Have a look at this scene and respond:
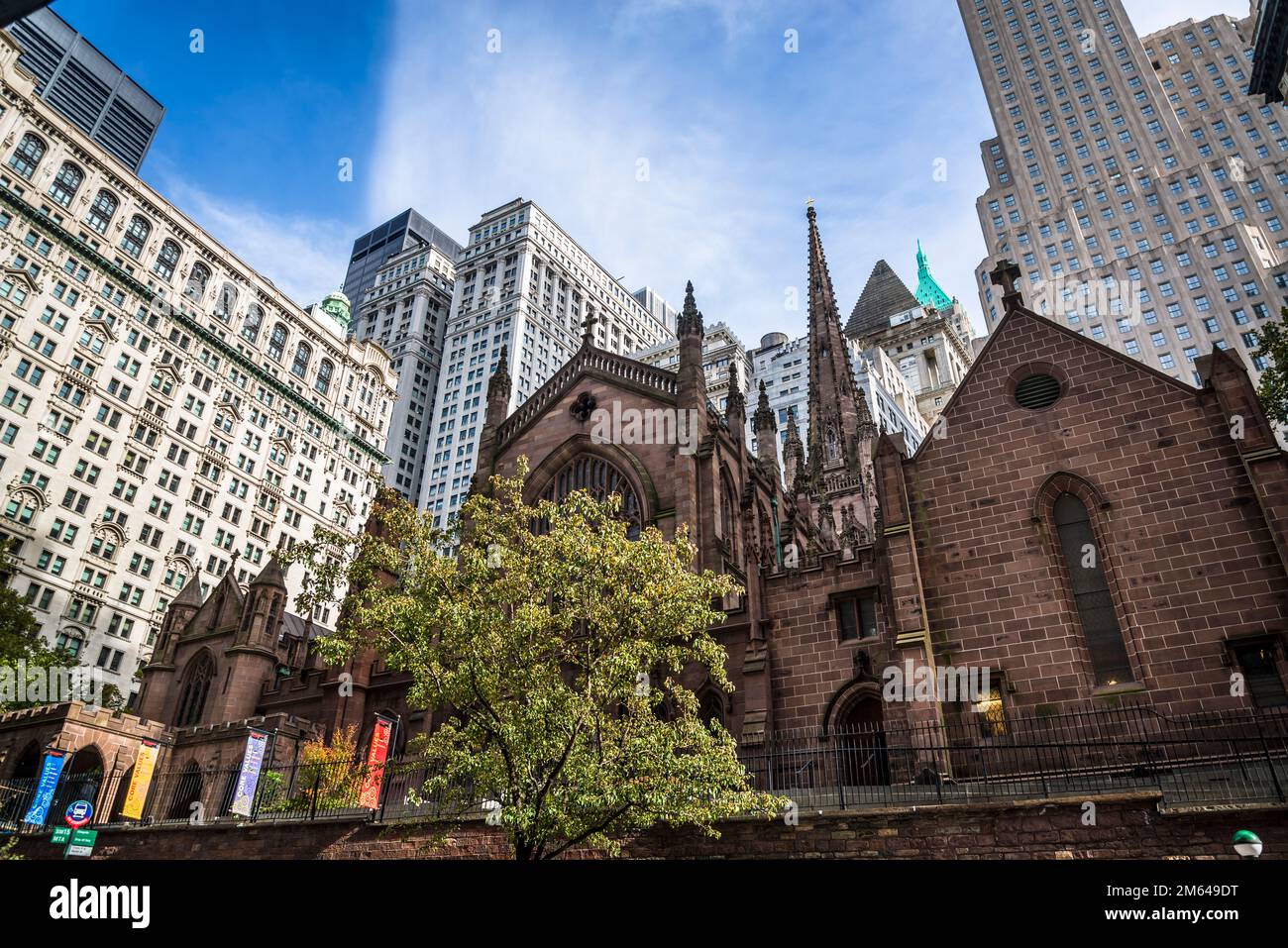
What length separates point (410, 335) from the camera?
13025cm

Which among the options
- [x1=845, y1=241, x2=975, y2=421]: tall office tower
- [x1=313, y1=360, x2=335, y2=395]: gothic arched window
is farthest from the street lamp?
[x1=845, y1=241, x2=975, y2=421]: tall office tower

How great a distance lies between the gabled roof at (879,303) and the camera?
15625 centimetres

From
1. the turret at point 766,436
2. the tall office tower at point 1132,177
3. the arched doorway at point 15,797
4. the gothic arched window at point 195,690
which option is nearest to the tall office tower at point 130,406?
the gothic arched window at point 195,690

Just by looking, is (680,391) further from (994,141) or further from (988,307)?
(994,141)

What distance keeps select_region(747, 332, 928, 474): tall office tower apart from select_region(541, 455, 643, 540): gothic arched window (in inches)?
2963

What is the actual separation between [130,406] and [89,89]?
427ft

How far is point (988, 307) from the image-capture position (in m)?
95.6

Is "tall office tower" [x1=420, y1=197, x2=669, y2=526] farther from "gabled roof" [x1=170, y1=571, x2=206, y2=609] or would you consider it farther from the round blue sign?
the round blue sign

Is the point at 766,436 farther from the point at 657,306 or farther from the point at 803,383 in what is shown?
the point at 657,306

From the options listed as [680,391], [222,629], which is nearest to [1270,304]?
[680,391]

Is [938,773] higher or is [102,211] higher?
[102,211]

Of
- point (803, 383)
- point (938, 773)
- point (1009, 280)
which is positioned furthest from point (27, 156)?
point (803, 383)

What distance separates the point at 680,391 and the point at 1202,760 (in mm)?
23176

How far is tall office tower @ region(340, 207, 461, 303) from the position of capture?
176m
